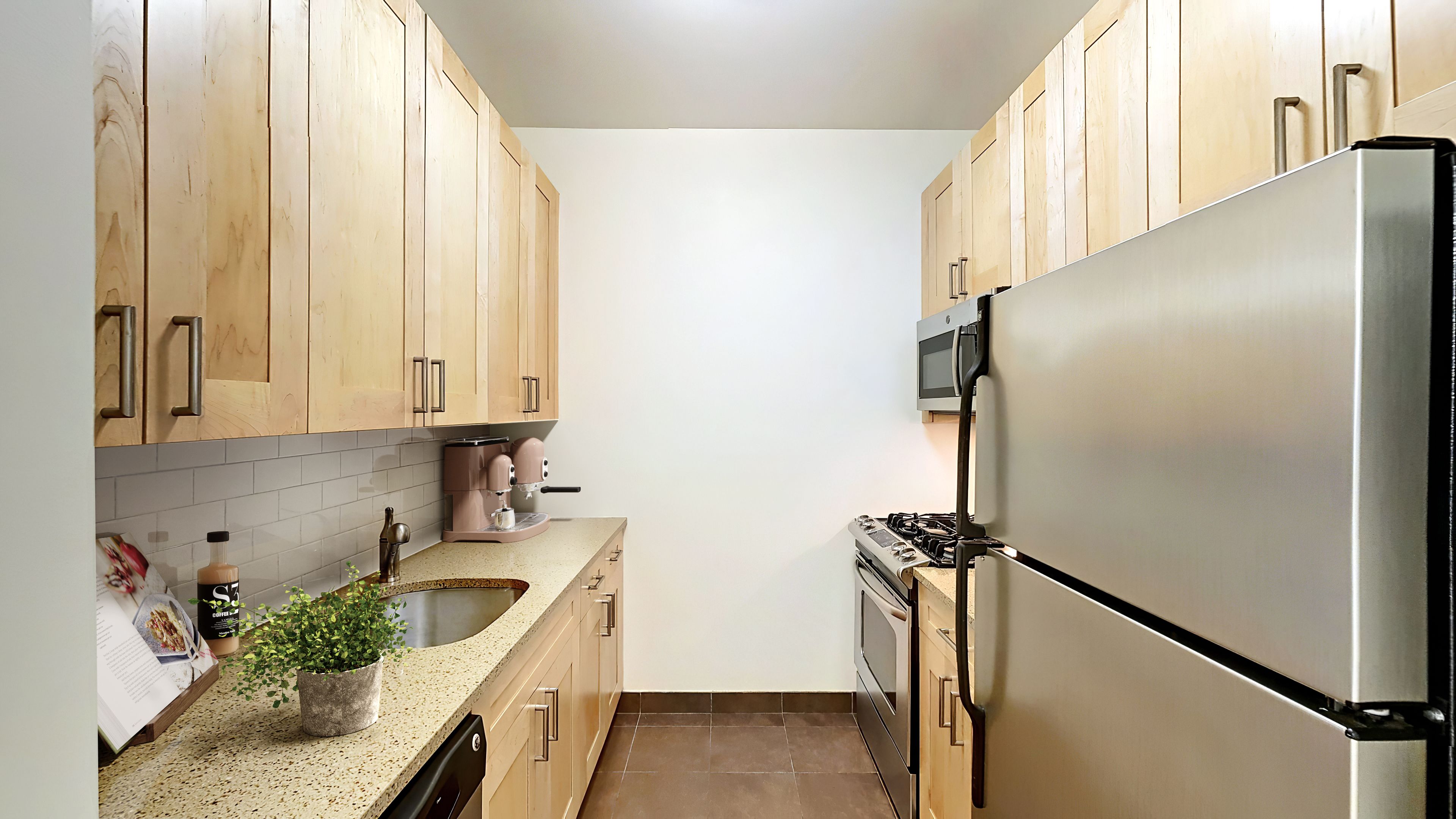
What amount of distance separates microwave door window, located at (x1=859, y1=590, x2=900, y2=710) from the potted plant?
176 cm

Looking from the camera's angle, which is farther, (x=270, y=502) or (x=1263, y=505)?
(x=270, y=502)

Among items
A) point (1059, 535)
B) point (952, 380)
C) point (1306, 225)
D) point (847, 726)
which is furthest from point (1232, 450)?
point (847, 726)

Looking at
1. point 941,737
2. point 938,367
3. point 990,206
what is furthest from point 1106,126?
Result: point 941,737

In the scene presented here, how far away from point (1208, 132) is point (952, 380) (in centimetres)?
127

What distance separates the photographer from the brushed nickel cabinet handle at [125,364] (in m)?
0.78

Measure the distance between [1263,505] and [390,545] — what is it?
6.54ft

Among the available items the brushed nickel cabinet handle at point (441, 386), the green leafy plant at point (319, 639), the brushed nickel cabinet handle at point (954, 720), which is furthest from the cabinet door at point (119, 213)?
the brushed nickel cabinet handle at point (954, 720)

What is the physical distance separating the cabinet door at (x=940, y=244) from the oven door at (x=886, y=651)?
3.84ft

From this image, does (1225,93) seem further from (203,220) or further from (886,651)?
(886,651)

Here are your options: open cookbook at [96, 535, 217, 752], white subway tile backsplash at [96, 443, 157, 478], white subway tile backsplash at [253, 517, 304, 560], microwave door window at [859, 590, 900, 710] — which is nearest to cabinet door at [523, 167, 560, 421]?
white subway tile backsplash at [253, 517, 304, 560]

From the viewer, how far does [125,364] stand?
0.79m

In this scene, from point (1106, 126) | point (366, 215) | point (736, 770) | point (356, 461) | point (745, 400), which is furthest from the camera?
point (745, 400)

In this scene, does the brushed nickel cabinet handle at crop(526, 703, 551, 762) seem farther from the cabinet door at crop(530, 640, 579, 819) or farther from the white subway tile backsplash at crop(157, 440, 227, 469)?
the white subway tile backsplash at crop(157, 440, 227, 469)

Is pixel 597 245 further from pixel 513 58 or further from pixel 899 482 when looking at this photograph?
pixel 899 482
